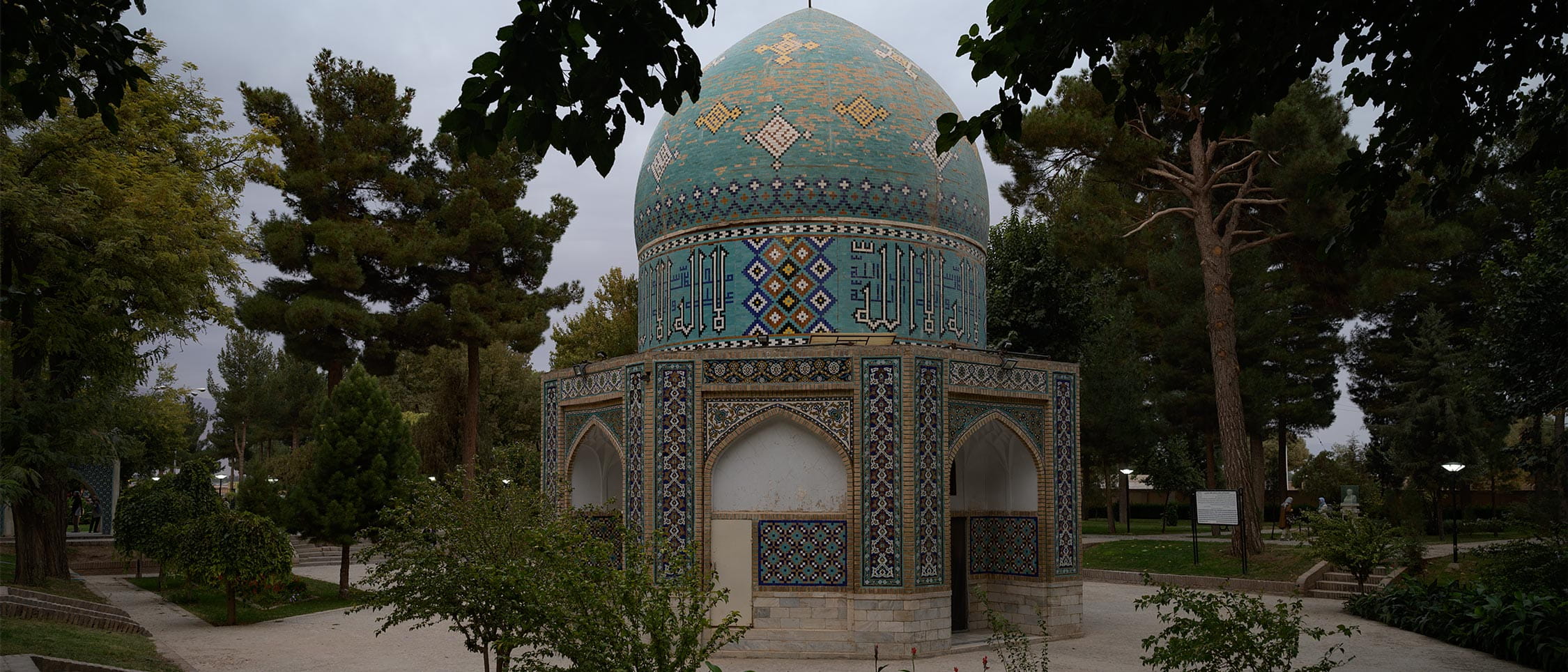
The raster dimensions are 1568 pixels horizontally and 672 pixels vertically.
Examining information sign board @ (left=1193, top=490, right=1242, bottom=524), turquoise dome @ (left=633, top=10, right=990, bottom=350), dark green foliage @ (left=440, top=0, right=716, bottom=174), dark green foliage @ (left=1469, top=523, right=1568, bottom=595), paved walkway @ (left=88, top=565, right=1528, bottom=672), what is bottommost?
paved walkway @ (left=88, top=565, right=1528, bottom=672)

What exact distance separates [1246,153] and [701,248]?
1251 centimetres

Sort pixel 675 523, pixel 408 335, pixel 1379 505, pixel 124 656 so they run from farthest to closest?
1. pixel 408 335
2. pixel 1379 505
3. pixel 675 523
4. pixel 124 656

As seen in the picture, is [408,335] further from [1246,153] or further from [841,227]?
[1246,153]

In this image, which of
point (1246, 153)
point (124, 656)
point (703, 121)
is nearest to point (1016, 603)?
point (703, 121)

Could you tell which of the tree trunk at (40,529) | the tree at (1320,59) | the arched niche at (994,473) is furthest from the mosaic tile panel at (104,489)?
the tree at (1320,59)

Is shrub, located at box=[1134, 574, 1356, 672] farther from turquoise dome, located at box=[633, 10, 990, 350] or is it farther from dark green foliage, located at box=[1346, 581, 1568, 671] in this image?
turquoise dome, located at box=[633, 10, 990, 350]

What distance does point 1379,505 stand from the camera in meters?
21.6

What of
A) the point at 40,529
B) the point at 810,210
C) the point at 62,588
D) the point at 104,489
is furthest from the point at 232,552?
the point at 104,489

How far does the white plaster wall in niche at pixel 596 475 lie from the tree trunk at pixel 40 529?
24.4 ft

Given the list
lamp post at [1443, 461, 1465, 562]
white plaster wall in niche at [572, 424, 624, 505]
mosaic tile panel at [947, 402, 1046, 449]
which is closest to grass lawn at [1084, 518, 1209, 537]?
lamp post at [1443, 461, 1465, 562]

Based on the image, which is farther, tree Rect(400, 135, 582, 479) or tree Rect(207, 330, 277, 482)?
tree Rect(207, 330, 277, 482)

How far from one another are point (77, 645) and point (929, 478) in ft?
28.4

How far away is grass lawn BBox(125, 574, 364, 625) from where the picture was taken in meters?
17.1

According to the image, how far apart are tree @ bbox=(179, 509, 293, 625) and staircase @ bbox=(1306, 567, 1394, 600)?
52.2 ft
